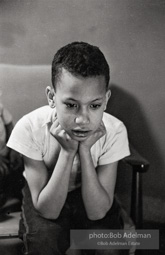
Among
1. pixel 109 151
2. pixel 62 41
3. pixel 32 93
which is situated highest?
pixel 62 41

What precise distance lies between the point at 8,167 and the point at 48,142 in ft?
0.38

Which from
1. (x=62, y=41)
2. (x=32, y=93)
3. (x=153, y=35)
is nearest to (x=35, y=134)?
(x=32, y=93)

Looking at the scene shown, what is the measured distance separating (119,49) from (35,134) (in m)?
0.24

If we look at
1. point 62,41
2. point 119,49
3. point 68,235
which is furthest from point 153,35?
point 68,235

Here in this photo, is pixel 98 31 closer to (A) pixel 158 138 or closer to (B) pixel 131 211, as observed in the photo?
(A) pixel 158 138

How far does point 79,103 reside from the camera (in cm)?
54

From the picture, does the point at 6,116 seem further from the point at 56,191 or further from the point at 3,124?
the point at 56,191

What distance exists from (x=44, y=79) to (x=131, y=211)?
328mm

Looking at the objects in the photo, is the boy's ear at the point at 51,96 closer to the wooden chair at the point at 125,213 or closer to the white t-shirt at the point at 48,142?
the white t-shirt at the point at 48,142

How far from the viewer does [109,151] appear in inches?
25.3

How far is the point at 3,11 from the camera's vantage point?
→ 2.02 ft

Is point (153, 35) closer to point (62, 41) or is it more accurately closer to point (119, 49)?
point (119, 49)

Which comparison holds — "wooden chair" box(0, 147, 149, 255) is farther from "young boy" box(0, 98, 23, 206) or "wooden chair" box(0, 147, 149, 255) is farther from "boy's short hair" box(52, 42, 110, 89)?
"boy's short hair" box(52, 42, 110, 89)

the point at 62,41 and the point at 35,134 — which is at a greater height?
the point at 62,41
